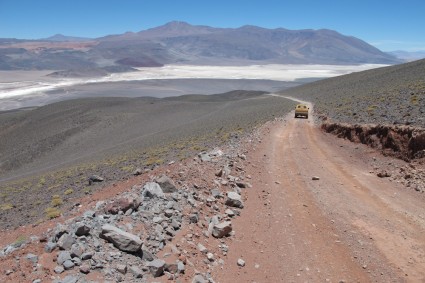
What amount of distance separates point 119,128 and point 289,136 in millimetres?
37098

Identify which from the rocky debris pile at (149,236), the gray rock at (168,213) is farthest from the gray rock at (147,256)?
the gray rock at (168,213)

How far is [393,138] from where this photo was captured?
14.8 meters

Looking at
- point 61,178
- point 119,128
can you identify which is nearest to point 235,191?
point 61,178

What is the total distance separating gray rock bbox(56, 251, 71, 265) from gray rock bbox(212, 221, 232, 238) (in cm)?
305

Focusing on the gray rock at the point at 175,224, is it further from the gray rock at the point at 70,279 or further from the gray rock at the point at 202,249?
the gray rock at the point at 70,279

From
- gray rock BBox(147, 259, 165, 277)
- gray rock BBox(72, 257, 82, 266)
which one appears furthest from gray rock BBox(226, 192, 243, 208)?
gray rock BBox(72, 257, 82, 266)

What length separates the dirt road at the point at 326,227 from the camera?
6922mm

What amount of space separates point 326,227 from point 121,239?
473cm

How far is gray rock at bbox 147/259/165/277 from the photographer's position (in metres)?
6.10

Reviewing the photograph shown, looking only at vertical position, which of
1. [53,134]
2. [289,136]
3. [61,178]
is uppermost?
[289,136]

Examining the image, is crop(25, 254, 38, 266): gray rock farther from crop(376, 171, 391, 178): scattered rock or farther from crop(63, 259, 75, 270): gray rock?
crop(376, 171, 391, 178): scattered rock

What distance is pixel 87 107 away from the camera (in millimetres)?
67688

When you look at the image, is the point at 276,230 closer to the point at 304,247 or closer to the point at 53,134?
the point at 304,247

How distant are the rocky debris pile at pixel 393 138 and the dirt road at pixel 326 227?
83cm
